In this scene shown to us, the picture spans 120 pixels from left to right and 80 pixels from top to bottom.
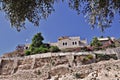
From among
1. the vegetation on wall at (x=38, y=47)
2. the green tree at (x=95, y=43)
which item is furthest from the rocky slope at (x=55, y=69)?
the green tree at (x=95, y=43)

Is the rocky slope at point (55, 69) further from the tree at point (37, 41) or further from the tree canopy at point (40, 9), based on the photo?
the tree canopy at point (40, 9)

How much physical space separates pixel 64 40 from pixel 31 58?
14.9 m

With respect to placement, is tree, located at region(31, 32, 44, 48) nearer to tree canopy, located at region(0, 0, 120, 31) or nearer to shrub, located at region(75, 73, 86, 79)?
shrub, located at region(75, 73, 86, 79)

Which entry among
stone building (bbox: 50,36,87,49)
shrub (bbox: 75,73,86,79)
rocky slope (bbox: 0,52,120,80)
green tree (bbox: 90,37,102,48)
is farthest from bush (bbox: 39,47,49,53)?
shrub (bbox: 75,73,86,79)

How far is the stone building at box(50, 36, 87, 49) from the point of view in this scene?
62.2m

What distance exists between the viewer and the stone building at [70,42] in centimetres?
6221

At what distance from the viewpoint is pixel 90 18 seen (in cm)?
864

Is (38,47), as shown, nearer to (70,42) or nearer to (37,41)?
(37,41)

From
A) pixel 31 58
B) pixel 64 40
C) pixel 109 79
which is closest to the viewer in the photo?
pixel 109 79

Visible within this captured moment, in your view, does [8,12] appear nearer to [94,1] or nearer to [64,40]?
[94,1]

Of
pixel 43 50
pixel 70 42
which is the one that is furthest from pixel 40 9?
pixel 70 42

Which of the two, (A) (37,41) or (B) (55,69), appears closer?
(B) (55,69)

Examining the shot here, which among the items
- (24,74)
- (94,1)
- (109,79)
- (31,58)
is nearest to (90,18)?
(94,1)

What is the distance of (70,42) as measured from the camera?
63.8m
